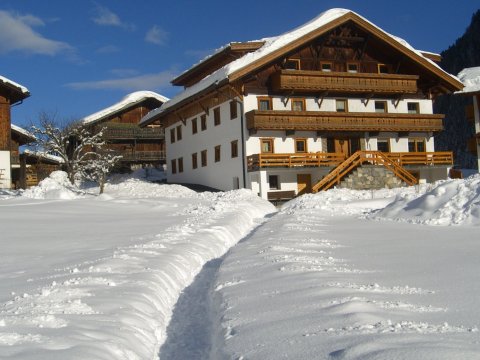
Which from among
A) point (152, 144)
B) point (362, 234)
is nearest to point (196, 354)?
point (362, 234)

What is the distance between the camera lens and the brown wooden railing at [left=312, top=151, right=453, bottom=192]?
29906 millimetres

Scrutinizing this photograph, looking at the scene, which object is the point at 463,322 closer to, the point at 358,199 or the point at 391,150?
the point at 358,199

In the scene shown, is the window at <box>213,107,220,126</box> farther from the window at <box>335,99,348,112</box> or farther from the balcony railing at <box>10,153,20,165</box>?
the balcony railing at <box>10,153,20,165</box>

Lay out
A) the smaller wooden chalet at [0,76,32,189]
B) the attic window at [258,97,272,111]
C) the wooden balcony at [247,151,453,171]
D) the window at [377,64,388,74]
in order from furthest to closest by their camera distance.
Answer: the smaller wooden chalet at [0,76,32,189]
the window at [377,64,388,74]
the attic window at [258,97,272,111]
the wooden balcony at [247,151,453,171]

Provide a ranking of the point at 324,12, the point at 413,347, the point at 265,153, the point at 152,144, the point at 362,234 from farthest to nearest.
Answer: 1. the point at 152,144
2. the point at 324,12
3. the point at 265,153
4. the point at 362,234
5. the point at 413,347

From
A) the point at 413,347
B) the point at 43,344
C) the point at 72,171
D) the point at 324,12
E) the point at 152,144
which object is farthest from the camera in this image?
the point at 152,144

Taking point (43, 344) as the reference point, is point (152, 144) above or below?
above

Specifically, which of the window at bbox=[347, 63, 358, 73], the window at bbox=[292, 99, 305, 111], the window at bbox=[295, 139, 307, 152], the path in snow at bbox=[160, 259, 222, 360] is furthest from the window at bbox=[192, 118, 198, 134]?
the path in snow at bbox=[160, 259, 222, 360]

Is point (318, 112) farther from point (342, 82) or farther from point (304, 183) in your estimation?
point (304, 183)

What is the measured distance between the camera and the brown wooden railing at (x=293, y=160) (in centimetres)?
2997

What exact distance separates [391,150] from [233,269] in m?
27.7

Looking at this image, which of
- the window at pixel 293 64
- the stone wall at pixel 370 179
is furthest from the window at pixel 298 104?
the stone wall at pixel 370 179

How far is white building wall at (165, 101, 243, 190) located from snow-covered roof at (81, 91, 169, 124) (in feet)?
31.9

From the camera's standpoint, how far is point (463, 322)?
5.11 m
